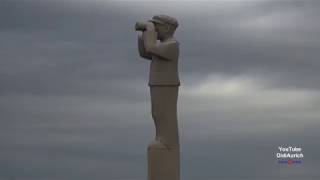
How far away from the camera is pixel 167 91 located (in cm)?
1584

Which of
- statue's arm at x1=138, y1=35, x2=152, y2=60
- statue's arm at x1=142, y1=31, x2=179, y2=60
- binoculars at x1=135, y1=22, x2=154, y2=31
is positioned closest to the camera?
statue's arm at x1=142, y1=31, x2=179, y2=60

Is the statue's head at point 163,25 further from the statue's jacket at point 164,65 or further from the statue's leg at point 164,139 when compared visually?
the statue's leg at point 164,139

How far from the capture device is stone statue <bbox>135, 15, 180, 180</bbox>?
15758mm

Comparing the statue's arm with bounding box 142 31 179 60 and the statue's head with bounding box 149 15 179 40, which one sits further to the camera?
the statue's head with bounding box 149 15 179 40

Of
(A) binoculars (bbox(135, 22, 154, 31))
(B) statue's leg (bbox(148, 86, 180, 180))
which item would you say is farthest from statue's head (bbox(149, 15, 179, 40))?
(B) statue's leg (bbox(148, 86, 180, 180))

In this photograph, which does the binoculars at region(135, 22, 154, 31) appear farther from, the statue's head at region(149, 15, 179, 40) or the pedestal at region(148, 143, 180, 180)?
the pedestal at region(148, 143, 180, 180)

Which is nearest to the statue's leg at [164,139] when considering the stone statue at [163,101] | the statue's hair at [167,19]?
the stone statue at [163,101]

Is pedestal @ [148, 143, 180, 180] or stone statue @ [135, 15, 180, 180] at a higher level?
stone statue @ [135, 15, 180, 180]

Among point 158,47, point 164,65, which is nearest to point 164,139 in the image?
point 164,65

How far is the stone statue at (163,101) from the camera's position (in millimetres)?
15758

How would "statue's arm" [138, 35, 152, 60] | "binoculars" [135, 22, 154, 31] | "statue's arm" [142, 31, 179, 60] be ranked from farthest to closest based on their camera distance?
"statue's arm" [138, 35, 152, 60] < "binoculars" [135, 22, 154, 31] < "statue's arm" [142, 31, 179, 60]

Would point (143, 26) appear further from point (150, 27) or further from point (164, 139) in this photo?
point (164, 139)

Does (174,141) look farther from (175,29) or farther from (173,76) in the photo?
(175,29)

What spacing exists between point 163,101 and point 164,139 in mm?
841
